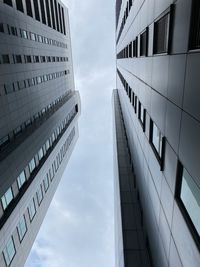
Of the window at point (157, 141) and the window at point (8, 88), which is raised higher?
the window at point (8, 88)

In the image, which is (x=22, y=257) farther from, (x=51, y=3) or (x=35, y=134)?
(x=51, y=3)

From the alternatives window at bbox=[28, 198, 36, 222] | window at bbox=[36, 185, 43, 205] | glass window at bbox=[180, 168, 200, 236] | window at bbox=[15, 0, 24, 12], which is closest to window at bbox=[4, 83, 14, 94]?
window at bbox=[15, 0, 24, 12]

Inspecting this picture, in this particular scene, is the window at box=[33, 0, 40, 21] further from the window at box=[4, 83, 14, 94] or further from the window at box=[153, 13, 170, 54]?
the window at box=[153, 13, 170, 54]

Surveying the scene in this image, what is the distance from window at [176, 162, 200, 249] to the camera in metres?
9.07

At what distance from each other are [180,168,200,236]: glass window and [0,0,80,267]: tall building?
1917cm

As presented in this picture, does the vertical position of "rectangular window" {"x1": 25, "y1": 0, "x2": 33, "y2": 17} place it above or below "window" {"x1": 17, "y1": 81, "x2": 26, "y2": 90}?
above

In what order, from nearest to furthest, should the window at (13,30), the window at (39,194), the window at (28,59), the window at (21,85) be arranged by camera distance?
the window at (13,30) → the window at (21,85) → the window at (28,59) → the window at (39,194)

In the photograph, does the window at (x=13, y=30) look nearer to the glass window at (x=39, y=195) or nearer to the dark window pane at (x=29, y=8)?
the dark window pane at (x=29, y=8)

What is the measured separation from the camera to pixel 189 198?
32.8 feet

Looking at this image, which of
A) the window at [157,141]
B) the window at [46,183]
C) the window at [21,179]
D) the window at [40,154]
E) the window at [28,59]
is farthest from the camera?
the window at [46,183]

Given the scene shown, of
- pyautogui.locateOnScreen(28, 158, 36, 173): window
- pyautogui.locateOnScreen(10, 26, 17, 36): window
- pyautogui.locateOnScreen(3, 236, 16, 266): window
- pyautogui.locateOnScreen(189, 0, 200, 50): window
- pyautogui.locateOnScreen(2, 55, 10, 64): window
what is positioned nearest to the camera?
pyautogui.locateOnScreen(189, 0, 200, 50): window

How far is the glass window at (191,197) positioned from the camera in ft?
29.7

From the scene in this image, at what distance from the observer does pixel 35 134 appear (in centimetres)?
3712

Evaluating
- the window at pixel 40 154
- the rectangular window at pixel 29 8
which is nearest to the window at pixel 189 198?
the window at pixel 40 154
